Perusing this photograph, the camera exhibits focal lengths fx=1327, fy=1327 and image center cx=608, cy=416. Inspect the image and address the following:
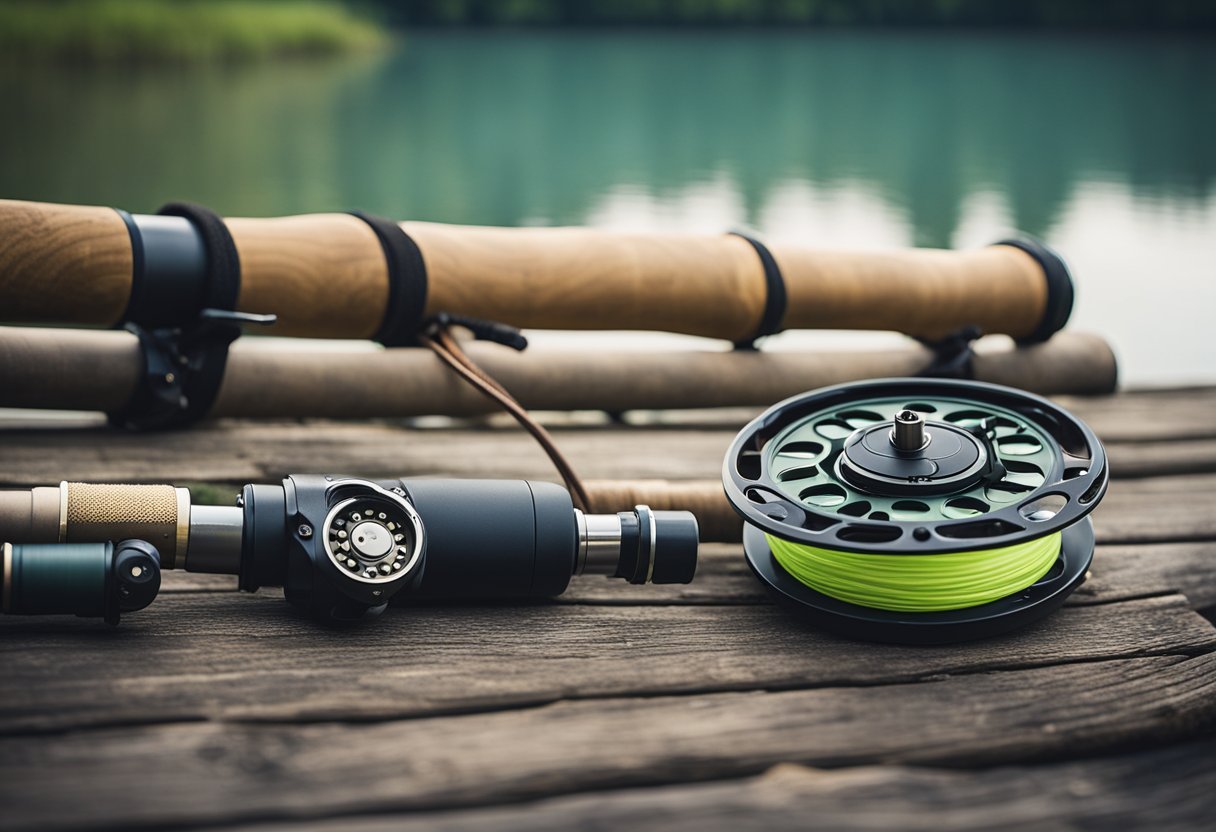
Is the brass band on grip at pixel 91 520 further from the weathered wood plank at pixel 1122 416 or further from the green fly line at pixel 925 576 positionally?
the weathered wood plank at pixel 1122 416

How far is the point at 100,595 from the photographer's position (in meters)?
1.39

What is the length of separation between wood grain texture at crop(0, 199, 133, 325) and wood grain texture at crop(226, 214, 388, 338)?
0.19 m

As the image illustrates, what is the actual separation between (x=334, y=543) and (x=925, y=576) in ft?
2.20

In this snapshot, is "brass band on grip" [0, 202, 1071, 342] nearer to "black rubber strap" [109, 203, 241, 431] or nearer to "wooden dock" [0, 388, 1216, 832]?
"black rubber strap" [109, 203, 241, 431]

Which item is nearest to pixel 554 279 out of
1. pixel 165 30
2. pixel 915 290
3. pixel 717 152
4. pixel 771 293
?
pixel 771 293

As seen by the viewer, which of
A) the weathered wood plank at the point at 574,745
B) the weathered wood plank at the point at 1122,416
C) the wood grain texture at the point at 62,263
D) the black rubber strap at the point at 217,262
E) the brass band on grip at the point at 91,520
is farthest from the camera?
the weathered wood plank at the point at 1122,416

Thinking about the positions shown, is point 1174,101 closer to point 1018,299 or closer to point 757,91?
point 757,91

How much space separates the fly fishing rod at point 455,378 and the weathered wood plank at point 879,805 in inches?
46.1

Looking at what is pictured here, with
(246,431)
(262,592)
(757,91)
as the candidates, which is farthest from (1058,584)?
(757,91)

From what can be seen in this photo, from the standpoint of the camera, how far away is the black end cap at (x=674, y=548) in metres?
1.60

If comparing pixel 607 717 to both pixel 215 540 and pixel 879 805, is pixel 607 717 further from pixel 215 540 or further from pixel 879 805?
pixel 215 540

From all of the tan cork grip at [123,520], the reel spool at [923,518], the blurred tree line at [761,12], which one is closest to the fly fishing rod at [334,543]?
the tan cork grip at [123,520]

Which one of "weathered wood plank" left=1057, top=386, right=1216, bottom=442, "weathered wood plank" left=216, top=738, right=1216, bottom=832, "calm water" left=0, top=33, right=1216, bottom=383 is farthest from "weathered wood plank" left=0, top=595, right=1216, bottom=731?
"calm water" left=0, top=33, right=1216, bottom=383

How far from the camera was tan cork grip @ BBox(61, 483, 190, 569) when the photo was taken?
146cm
